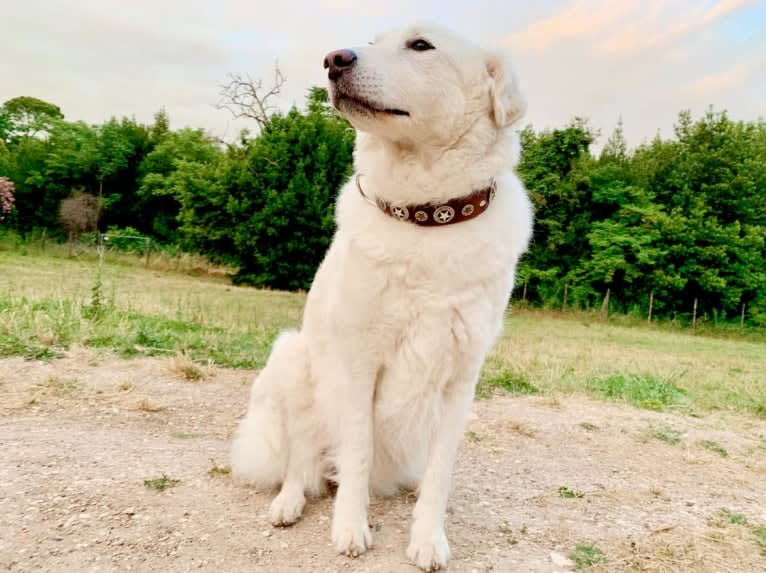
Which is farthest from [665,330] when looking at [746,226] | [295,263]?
[295,263]

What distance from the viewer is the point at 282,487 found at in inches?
95.5

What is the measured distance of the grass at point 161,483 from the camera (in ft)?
7.82

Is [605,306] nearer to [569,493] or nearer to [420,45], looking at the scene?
[569,493]

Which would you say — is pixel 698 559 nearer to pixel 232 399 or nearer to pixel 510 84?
pixel 510 84

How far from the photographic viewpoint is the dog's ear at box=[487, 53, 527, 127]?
6.96ft

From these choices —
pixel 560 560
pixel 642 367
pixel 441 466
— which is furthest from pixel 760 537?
pixel 642 367

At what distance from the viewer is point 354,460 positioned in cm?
213

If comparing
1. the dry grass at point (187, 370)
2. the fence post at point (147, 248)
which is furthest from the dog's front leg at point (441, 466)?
the fence post at point (147, 248)

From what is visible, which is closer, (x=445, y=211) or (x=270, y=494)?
(x=445, y=211)

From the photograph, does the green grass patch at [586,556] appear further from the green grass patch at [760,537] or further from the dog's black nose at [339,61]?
the dog's black nose at [339,61]

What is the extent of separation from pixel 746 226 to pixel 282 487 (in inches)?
990

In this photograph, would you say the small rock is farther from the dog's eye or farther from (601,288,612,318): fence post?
(601,288,612,318): fence post

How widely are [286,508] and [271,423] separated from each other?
1.15 feet

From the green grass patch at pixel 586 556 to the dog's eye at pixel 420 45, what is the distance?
2.01 metres
